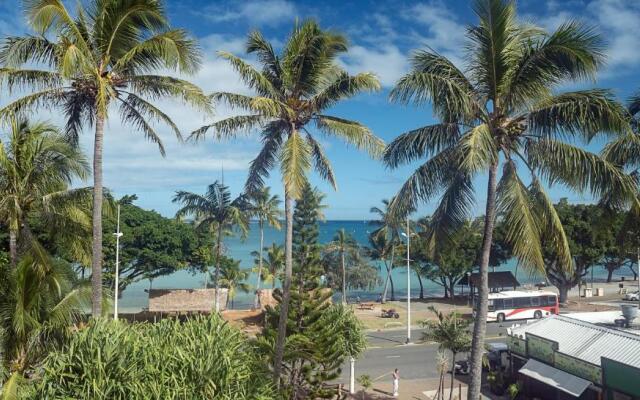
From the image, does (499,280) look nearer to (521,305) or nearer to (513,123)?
(521,305)

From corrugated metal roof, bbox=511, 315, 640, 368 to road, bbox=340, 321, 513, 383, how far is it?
5.89 meters

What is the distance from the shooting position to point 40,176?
13062 millimetres

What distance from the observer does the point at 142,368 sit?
847 cm

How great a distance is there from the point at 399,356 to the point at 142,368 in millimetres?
21798

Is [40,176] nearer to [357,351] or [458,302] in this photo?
[357,351]

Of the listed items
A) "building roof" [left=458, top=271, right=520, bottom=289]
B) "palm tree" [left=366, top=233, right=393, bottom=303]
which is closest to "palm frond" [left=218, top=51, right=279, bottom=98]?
"building roof" [left=458, top=271, right=520, bottom=289]

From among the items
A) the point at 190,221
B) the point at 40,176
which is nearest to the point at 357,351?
the point at 40,176

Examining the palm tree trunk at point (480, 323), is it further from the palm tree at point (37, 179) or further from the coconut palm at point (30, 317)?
the palm tree at point (37, 179)

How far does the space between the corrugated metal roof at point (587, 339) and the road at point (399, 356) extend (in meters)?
5.89

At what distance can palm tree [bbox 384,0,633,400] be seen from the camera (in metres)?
10.3

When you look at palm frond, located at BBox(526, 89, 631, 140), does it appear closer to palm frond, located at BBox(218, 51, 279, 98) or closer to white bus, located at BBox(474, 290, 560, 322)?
palm frond, located at BBox(218, 51, 279, 98)

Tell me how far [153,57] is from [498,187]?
8644 millimetres

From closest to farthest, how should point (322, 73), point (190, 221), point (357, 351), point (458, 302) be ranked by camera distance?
point (322, 73)
point (357, 351)
point (190, 221)
point (458, 302)

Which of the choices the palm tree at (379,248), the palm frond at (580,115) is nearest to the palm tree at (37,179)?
the palm frond at (580,115)
